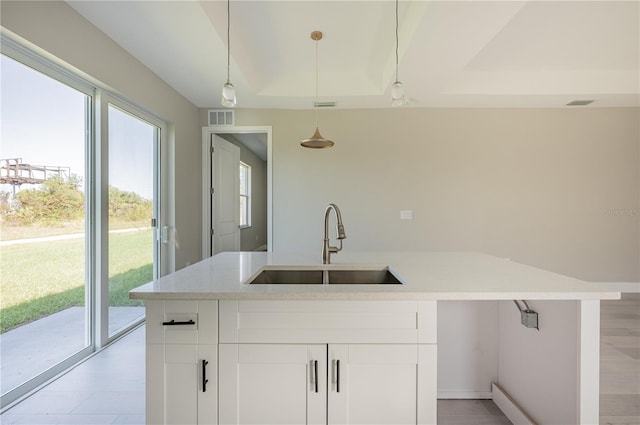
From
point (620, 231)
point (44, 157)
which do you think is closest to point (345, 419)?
point (44, 157)

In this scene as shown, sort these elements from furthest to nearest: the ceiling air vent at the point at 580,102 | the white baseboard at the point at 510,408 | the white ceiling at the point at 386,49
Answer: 1. the ceiling air vent at the point at 580,102
2. the white ceiling at the point at 386,49
3. the white baseboard at the point at 510,408

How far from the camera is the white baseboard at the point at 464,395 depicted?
1865 millimetres

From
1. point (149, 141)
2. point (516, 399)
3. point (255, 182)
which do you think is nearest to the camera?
point (516, 399)

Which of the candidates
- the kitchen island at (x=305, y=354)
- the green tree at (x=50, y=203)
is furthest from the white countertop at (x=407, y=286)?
the green tree at (x=50, y=203)

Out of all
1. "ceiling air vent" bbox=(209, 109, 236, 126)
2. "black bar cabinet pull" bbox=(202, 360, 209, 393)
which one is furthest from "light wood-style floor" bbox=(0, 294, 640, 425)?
"ceiling air vent" bbox=(209, 109, 236, 126)

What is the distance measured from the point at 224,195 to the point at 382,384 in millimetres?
3842

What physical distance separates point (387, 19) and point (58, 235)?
302 cm

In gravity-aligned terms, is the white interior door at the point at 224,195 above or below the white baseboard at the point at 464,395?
above

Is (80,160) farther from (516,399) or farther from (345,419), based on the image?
(516,399)

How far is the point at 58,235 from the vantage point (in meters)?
A: 2.21

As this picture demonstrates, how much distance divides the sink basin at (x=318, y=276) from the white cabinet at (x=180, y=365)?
559 mm

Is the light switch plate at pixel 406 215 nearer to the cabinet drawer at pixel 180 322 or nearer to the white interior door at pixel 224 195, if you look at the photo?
the white interior door at pixel 224 195

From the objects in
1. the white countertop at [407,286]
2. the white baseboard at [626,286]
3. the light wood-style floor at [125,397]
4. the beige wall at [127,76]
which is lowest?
the light wood-style floor at [125,397]

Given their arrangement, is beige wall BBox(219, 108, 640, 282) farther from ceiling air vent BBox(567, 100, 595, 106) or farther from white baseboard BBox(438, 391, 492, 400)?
white baseboard BBox(438, 391, 492, 400)
